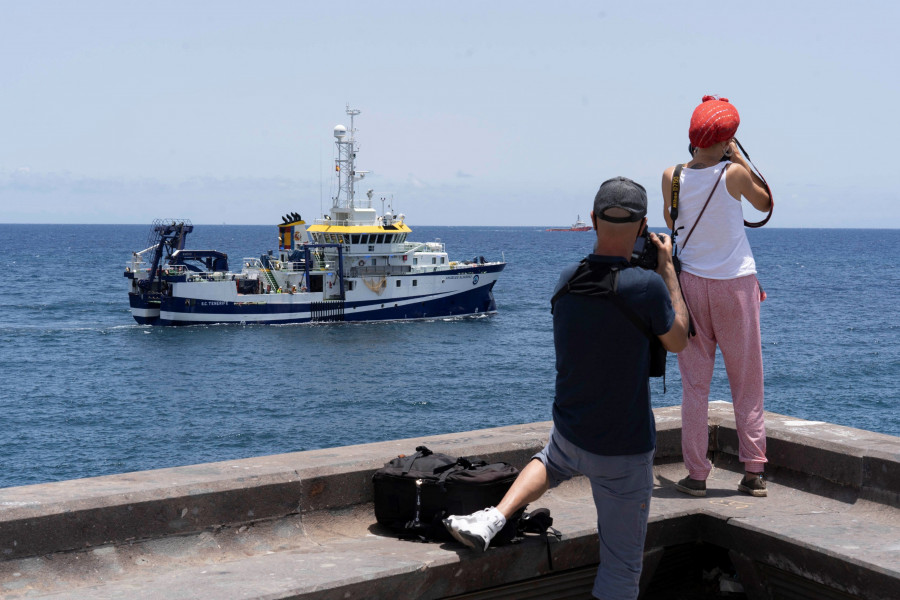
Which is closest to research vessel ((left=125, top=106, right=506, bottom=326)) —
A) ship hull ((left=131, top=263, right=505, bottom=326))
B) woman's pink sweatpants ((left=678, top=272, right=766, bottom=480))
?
ship hull ((left=131, top=263, right=505, bottom=326))

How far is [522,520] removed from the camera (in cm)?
344

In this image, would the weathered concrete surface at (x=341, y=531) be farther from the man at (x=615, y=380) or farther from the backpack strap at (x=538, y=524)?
the man at (x=615, y=380)

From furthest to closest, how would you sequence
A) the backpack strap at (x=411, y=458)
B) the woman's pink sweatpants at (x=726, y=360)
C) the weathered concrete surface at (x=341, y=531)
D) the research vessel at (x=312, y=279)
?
the research vessel at (x=312, y=279) → the woman's pink sweatpants at (x=726, y=360) → the backpack strap at (x=411, y=458) → the weathered concrete surface at (x=341, y=531)

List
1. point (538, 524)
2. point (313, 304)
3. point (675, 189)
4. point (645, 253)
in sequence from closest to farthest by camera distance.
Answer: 1. point (645, 253)
2. point (538, 524)
3. point (675, 189)
4. point (313, 304)

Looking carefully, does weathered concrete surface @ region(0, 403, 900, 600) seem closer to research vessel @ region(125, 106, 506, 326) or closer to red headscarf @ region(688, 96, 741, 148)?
red headscarf @ region(688, 96, 741, 148)

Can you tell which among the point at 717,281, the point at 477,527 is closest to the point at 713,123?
the point at 717,281

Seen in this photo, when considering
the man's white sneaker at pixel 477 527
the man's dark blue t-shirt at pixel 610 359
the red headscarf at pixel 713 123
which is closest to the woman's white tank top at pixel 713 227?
the red headscarf at pixel 713 123

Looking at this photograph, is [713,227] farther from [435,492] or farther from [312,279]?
[312,279]

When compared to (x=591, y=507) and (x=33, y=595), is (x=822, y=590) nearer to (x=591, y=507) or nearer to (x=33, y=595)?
(x=591, y=507)

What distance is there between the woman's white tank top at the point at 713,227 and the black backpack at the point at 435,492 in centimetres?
123

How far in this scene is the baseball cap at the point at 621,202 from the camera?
9.61ft

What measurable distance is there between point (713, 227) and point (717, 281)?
0.23 metres

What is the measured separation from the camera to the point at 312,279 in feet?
161

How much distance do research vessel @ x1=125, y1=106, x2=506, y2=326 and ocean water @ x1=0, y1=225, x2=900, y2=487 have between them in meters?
0.90
